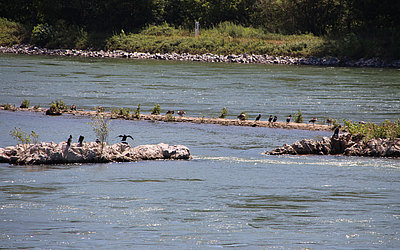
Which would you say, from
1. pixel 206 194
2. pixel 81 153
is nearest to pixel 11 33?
pixel 81 153

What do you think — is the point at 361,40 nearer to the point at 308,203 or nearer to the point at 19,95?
the point at 19,95

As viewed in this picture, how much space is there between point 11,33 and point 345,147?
214ft

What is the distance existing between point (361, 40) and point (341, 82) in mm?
20756

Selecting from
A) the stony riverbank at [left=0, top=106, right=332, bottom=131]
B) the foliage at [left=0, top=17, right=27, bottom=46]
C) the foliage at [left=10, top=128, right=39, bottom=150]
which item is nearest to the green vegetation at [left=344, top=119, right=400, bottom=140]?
the stony riverbank at [left=0, top=106, right=332, bottom=131]

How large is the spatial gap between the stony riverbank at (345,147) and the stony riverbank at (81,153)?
373 centimetres

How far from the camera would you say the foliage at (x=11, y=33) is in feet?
259

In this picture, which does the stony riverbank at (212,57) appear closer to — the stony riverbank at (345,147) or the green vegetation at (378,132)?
the green vegetation at (378,132)

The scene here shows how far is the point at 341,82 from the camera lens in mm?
48875

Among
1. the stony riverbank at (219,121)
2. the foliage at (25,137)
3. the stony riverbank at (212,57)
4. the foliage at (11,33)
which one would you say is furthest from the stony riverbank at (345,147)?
the foliage at (11,33)

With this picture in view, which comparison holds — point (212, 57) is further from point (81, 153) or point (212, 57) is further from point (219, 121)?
point (81, 153)

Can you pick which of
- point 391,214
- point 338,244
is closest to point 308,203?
point 391,214

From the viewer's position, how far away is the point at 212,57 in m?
70.4

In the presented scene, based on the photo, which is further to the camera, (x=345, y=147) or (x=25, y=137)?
(x=345, y=147)

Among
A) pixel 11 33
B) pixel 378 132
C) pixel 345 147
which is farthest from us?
pixel 11 33
